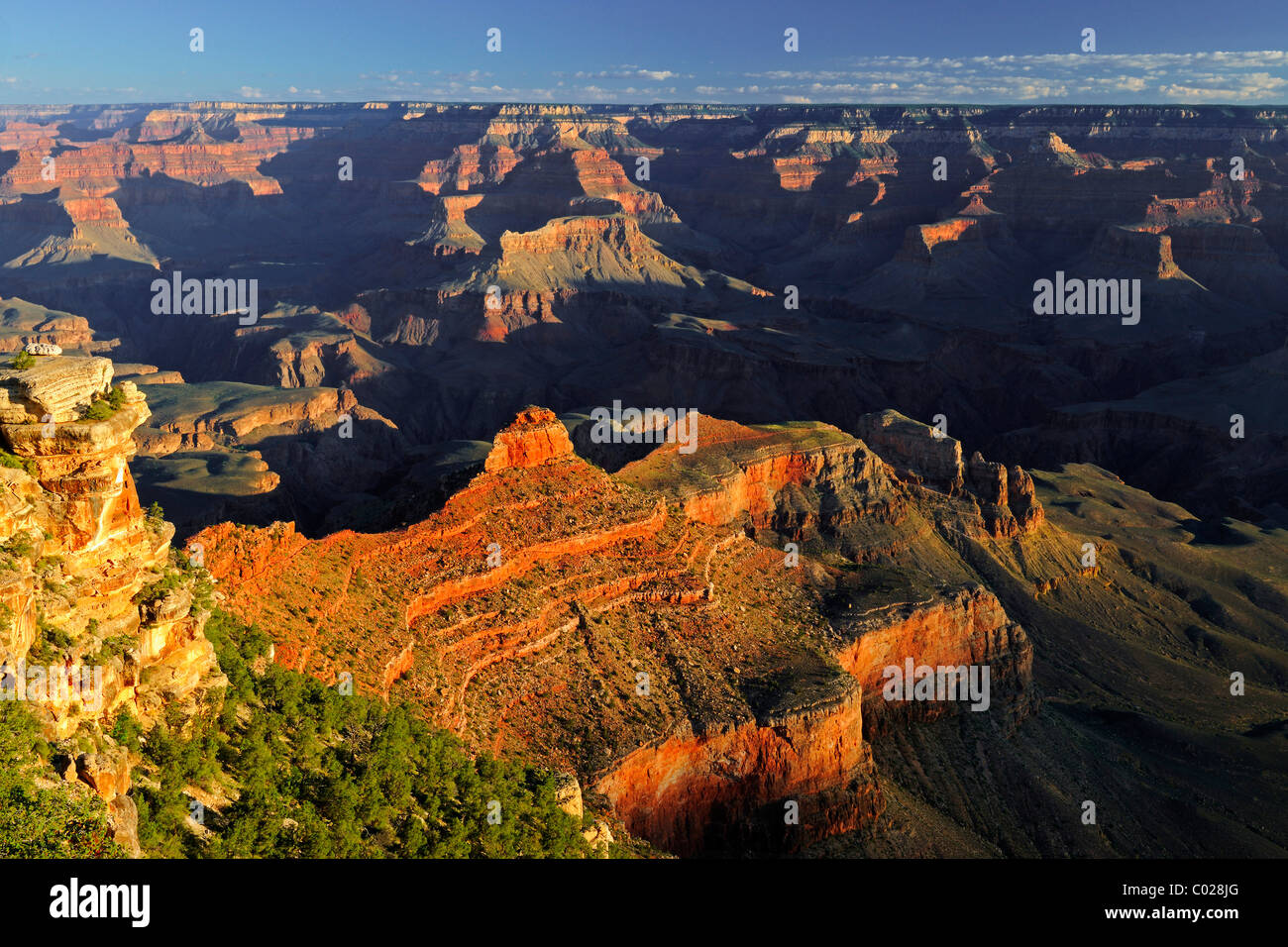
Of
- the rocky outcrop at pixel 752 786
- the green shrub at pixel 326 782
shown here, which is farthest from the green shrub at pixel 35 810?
the rocky outcrop at pixel 752 786

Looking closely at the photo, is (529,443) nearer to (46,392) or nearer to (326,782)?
(326,782)

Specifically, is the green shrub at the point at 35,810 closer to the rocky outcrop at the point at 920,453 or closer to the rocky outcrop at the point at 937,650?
the rocky outcrop at the point at 937,650

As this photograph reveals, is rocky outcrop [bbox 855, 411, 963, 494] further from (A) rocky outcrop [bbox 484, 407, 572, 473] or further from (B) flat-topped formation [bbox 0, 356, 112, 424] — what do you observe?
(B) flat-topped formation [bbox 0, 356, 112, 424]

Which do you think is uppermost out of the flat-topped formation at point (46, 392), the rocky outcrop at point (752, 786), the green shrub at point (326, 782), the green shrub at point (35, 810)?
the flat-topped formation at point (46, 392)

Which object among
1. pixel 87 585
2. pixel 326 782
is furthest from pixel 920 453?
pixel 87 585

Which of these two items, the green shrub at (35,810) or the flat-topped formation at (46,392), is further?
the flat-topped formation at (46,392)

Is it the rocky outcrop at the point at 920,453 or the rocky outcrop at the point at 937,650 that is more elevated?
the rocky outcrop at the point at 920,453

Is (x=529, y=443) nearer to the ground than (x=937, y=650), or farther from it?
farther from it

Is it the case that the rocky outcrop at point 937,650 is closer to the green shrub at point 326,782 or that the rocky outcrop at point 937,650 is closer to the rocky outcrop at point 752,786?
the rocky outcrop at point 752,786

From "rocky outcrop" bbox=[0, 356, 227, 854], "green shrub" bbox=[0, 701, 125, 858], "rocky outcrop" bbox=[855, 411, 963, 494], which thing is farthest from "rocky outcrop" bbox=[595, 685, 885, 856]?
"rocky outcrop" bbox=[855, 411, 963, 494]

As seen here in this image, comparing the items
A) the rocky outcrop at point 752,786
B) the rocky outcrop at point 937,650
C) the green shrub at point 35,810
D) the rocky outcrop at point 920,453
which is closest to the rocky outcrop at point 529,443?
the rocky outcrop at point 937,650

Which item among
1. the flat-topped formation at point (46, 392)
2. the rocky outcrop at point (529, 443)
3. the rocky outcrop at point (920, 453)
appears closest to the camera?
the flat-topped formation at point (46, 392)

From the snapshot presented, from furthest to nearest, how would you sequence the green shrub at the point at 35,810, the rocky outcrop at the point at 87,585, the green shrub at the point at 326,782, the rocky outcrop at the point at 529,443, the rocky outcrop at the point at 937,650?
the rocky outcrop at the point at 937,650
the rocky outcrop at the point at 529,443
the green shrub at the point at 326,782
the rocky outcrop at the point at 87,585
the green shrub at the point at 35,810
